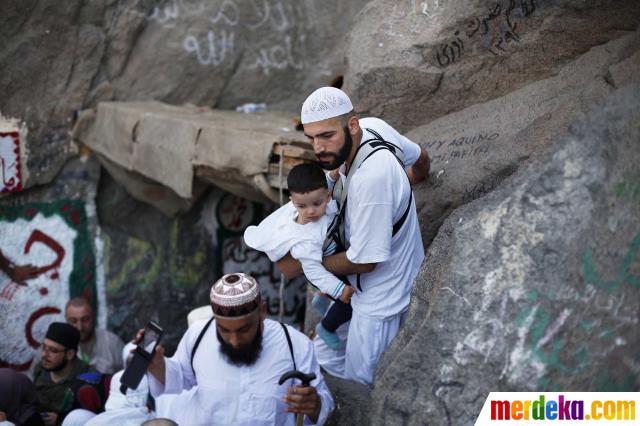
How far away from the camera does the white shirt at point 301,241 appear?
3.74 meters

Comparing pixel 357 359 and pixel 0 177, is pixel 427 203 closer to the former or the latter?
pixel 357 359

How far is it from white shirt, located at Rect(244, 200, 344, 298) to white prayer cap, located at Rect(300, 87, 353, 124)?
48 centimetres

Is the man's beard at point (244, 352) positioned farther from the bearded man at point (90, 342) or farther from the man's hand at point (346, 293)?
the bearded man at point (90, 342)

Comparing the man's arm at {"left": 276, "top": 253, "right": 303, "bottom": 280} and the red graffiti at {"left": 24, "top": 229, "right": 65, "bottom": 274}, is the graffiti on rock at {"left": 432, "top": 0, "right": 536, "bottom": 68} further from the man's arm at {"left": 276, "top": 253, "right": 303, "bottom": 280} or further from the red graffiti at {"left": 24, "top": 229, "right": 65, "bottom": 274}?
the red graffiti at {"left": 24, "top": 229, "right": 65, "bottom": 274}

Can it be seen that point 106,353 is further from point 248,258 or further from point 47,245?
point 248,258

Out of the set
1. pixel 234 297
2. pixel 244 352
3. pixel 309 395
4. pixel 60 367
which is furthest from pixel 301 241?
pixel 60 367

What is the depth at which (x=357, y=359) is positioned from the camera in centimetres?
396

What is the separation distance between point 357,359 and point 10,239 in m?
3.70

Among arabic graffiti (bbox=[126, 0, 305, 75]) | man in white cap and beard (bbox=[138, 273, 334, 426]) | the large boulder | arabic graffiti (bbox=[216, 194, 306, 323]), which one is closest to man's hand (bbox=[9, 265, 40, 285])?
arabic graffiti (bbox=[216, 194, 306, 323])

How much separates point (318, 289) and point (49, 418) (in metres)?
2.46

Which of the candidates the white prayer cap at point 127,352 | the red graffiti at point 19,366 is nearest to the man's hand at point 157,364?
the white prayer cap at point 127,352

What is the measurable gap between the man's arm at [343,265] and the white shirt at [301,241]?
3cm

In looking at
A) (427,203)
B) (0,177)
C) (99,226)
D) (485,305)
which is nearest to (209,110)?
(99,226)

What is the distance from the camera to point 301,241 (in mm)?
3787
